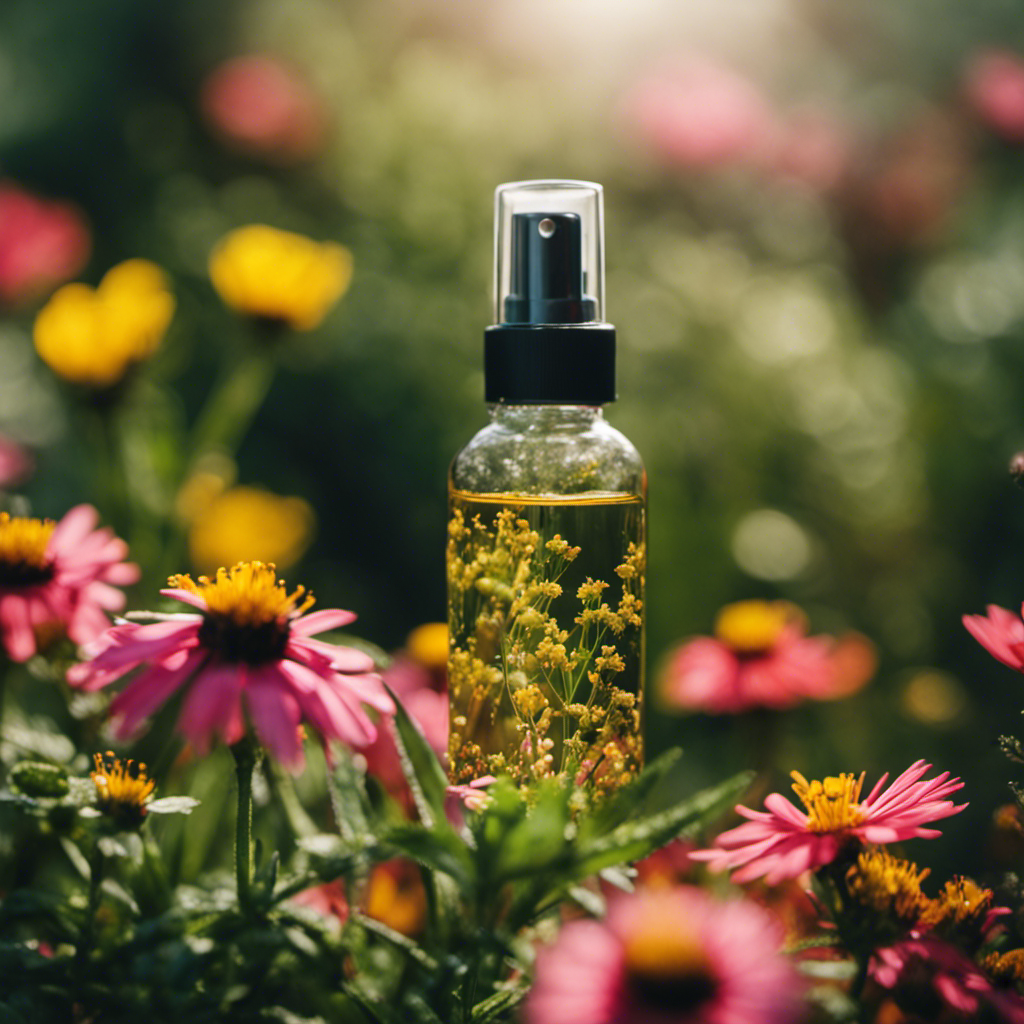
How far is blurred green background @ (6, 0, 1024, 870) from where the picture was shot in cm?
107

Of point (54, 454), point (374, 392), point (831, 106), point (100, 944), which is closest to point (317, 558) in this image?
point (374, 392)

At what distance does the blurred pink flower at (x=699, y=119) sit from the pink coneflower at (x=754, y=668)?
2.77 feet

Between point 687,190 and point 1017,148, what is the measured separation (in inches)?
17.0

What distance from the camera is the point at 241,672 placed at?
0.37 meters

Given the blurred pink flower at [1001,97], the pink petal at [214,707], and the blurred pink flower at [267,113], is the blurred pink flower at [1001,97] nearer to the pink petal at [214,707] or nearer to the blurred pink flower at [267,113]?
the blurred pink flower at [267,113]

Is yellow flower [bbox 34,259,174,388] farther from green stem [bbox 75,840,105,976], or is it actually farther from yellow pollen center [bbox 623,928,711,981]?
yellow pollen center [bbox 623,928,711,981]

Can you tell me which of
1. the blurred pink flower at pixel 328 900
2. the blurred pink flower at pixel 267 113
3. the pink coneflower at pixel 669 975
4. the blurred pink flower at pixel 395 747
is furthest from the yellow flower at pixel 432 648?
the blurred pink flower at pixel 267 113

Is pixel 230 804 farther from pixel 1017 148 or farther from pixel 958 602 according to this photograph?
pixel 1017 148

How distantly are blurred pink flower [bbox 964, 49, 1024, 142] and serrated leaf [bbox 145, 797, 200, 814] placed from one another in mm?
1308

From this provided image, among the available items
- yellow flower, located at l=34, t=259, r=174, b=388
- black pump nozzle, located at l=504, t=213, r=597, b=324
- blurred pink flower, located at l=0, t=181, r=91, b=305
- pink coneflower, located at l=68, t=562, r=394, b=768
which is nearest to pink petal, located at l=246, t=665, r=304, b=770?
pink coneflower, located at l=68, t=562, r=394, b=768

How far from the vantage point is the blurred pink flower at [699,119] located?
4.54 ft

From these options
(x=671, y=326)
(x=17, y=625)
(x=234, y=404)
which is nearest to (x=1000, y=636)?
(x=17, y=625)

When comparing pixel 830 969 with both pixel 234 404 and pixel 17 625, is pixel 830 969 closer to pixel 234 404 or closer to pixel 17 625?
pixel 17 625

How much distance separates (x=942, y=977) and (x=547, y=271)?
0.31 metres
